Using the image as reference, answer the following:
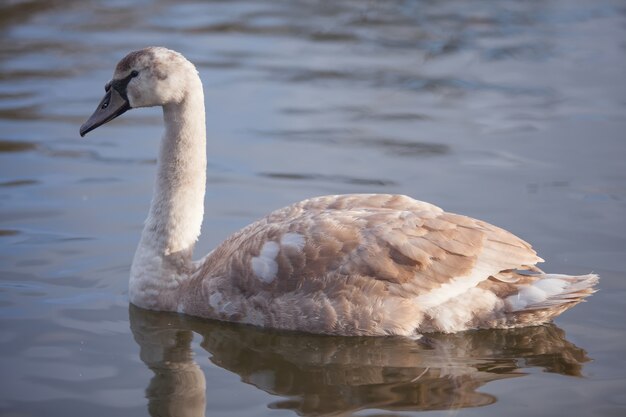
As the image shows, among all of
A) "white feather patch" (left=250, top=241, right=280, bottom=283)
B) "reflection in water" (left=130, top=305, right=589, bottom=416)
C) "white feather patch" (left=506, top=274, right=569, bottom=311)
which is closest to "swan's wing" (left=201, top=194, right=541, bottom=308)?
"white feather patch" (left=250, top=241, right=280, bottom=283)

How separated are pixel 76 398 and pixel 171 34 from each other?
36.5ft

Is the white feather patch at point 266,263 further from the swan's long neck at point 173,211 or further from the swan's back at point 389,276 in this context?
the swan's long neck at point 173,211

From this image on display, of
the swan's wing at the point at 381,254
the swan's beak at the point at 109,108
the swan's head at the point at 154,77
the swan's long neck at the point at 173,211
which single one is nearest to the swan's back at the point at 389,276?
the swan's wing at the point at 381,254

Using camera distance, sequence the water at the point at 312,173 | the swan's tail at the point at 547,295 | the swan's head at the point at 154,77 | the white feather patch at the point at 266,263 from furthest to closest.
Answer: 1. the swan's head at the point at 154,77
2. the white feather patch at the point at 266,263
3. the swan's tail at the point at 547,295
4. the water at the point at 312,173

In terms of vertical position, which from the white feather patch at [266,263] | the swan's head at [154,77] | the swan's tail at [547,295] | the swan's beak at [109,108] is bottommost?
the swan's tail at [547,295]

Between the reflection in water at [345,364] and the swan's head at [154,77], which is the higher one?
the swan's head at [154,77]

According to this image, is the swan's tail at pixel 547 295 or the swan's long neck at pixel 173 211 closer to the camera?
the swan's tail at pixel 547 295

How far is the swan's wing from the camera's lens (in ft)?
26.1

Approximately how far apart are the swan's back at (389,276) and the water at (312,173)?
184 millimetres

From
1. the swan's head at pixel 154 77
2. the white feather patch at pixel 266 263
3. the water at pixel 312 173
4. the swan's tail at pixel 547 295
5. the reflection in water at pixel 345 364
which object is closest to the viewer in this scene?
the reflection in water at pixel 345 364

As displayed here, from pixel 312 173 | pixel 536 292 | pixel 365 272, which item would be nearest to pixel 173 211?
pixel 365 272

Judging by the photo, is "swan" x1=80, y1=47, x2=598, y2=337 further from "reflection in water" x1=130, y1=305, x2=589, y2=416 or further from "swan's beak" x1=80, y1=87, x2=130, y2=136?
"swan's beak" x1=80, y1=87, x2=130, y2=136

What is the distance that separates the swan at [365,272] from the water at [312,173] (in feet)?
0.59

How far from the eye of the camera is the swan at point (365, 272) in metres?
7.96
